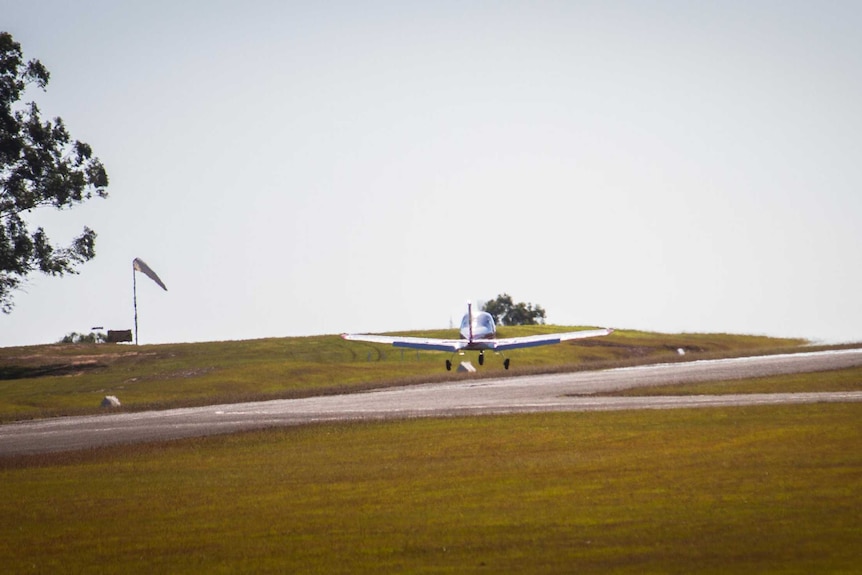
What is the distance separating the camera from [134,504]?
27.4 m

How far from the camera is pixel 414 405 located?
58.1m

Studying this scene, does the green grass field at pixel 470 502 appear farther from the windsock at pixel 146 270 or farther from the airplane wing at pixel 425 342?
the windsock at pixel 146 270

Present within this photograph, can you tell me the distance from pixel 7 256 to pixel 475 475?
76.9 meters

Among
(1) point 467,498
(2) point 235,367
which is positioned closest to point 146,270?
(2) point 235,367

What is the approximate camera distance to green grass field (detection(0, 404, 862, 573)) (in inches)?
711

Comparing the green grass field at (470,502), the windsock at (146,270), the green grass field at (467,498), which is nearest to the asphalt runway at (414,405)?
the green grass field at (467,498)

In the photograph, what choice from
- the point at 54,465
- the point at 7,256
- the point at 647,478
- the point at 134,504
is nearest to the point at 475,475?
the point at 647,478

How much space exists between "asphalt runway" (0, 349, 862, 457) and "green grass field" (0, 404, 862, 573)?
732 centimetres

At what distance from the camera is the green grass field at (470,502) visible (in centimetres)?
1806

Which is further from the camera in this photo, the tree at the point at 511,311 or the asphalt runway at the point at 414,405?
the tree at the point at 511,311

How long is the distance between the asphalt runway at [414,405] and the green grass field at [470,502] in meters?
7.32

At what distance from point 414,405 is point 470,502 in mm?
34123

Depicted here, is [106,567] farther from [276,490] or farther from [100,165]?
[100,165]

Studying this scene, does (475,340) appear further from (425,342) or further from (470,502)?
(470,502)
